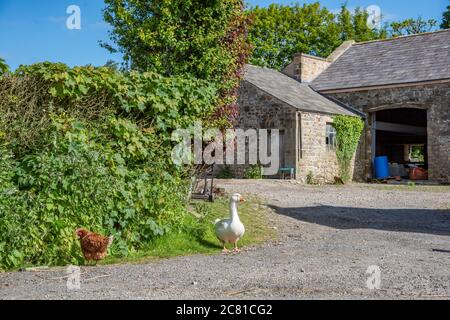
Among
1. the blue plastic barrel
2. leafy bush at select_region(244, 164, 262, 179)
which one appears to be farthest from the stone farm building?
leafy bush at select_region(244, 164, 262, 179)

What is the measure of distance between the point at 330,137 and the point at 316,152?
143 cm

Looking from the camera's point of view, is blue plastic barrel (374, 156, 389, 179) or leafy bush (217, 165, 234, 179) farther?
blue plastic barrel (374, 156, 389, 179)

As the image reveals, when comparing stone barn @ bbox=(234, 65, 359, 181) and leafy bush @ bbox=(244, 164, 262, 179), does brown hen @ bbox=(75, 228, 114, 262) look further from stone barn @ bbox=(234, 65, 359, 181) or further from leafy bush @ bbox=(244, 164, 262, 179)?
leafy bush @ bbox=(244, 164, 262, 179)

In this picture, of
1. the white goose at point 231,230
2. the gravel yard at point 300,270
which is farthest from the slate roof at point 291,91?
the white goose at point 231,230

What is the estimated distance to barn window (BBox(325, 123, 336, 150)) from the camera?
24.2 metres

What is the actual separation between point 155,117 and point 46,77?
189 centimetres

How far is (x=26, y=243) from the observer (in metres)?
7.38

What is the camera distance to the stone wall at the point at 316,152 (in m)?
22.7

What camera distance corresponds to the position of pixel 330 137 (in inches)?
960

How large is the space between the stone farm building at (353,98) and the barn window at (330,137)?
4 centimetres

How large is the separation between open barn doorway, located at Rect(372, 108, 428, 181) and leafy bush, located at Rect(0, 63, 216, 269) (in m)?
18.9

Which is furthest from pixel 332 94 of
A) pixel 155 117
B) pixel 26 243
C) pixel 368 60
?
pixel 26 243
